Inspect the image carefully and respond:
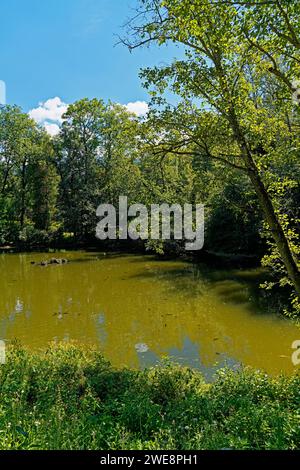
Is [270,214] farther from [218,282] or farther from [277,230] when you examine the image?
[218,282]

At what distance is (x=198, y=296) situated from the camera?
46.9 ft

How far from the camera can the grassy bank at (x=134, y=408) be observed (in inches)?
142

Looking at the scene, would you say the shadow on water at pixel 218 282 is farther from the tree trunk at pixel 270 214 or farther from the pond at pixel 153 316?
the tree trunk at pixel 270 214

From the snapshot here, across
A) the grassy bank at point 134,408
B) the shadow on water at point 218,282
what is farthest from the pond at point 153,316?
the grassy bank at point 134,408

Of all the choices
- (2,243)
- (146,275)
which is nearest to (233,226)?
(146,275)

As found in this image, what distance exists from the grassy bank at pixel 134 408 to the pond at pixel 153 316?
2.02 metres

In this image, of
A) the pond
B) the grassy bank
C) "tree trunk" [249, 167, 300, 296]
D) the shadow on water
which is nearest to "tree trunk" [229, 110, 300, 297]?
"tree trunk" [249, 167, 300, 296]

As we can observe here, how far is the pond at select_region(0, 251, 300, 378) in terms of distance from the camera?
8672mm

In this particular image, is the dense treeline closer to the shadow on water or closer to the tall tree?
the tall tree

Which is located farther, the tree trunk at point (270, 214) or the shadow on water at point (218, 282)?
the shadow on water at point (218, 282)

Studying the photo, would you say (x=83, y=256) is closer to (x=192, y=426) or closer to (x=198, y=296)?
(x=198, y=296)

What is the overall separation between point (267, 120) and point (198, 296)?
30.2ft

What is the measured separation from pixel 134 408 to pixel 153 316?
7.45 m

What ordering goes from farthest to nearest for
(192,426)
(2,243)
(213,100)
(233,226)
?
(2,243)
(233,226)
(213,100)
(192,426)
